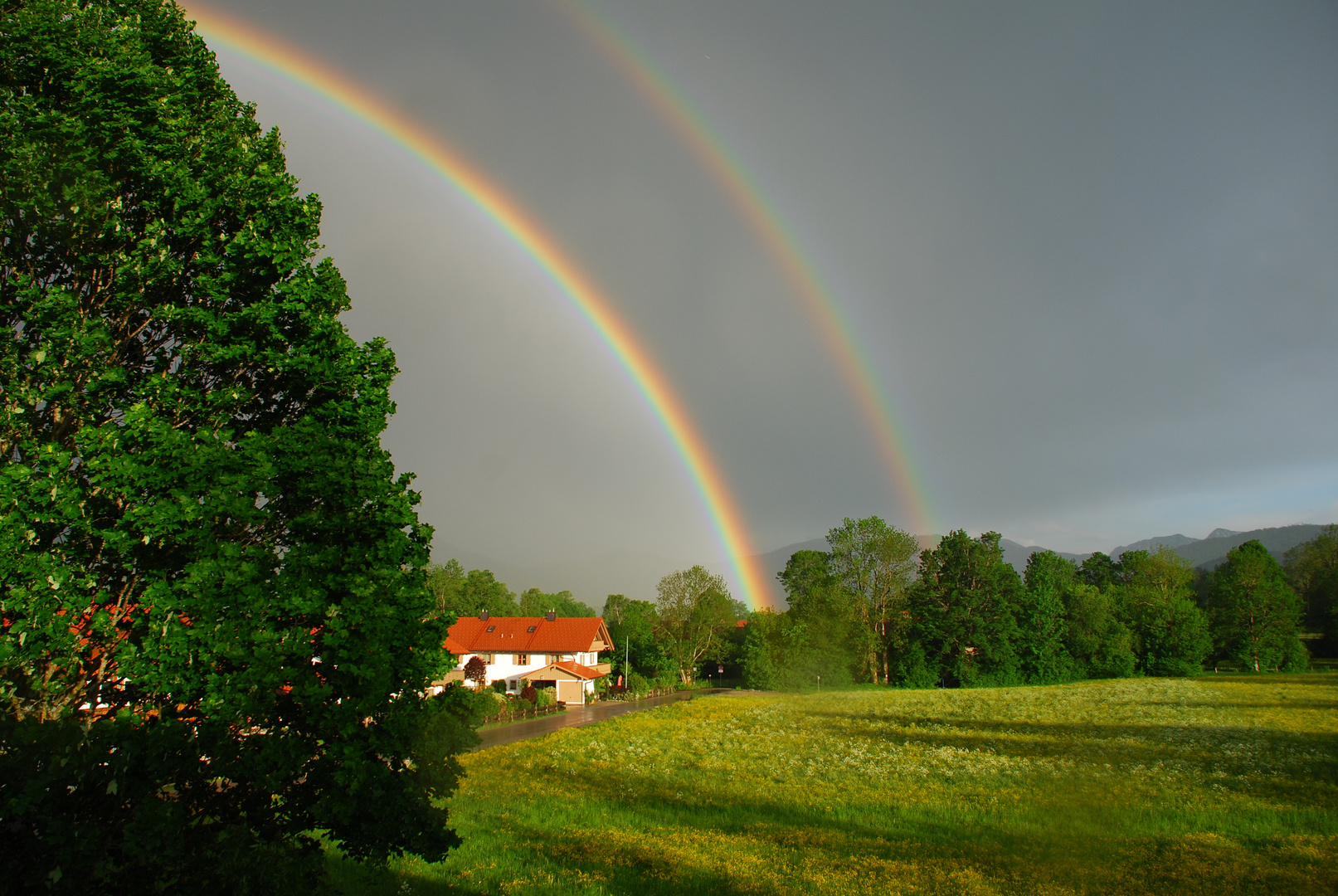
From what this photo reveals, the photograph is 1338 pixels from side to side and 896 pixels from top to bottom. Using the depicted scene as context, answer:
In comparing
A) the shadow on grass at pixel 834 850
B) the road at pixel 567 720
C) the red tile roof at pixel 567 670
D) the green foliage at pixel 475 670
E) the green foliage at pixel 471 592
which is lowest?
the road at pixel 567 720

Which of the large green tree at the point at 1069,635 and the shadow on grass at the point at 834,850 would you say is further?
the large green tree at the point at 1069,635

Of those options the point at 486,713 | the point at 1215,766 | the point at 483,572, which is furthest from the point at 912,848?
the point at 483,572

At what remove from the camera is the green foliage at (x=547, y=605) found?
160 m

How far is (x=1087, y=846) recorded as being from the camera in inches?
699

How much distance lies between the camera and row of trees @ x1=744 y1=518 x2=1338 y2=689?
88.6m

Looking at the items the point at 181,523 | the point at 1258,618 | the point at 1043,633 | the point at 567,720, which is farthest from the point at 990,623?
the point at 181,523

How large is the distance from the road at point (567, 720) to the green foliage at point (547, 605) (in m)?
84.7

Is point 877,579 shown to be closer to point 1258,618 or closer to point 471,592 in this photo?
point 1258,618

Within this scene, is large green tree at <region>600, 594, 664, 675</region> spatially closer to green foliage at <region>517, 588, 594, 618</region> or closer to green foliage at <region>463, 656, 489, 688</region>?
green foliage at <region>463, 656, 489, 688</region>

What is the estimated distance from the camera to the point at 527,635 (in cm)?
8000

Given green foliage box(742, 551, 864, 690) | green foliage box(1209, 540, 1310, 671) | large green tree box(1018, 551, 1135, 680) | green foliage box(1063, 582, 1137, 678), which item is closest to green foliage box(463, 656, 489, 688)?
green foliage box(742, 551, 864, 690)

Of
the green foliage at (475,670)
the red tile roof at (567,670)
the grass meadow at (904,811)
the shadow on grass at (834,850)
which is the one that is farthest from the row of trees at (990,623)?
the shadow on grass at (834,850)

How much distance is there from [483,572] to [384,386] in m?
142

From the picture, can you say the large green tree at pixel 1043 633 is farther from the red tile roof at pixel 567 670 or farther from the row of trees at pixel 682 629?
the red tile roof at pixel 567 670
